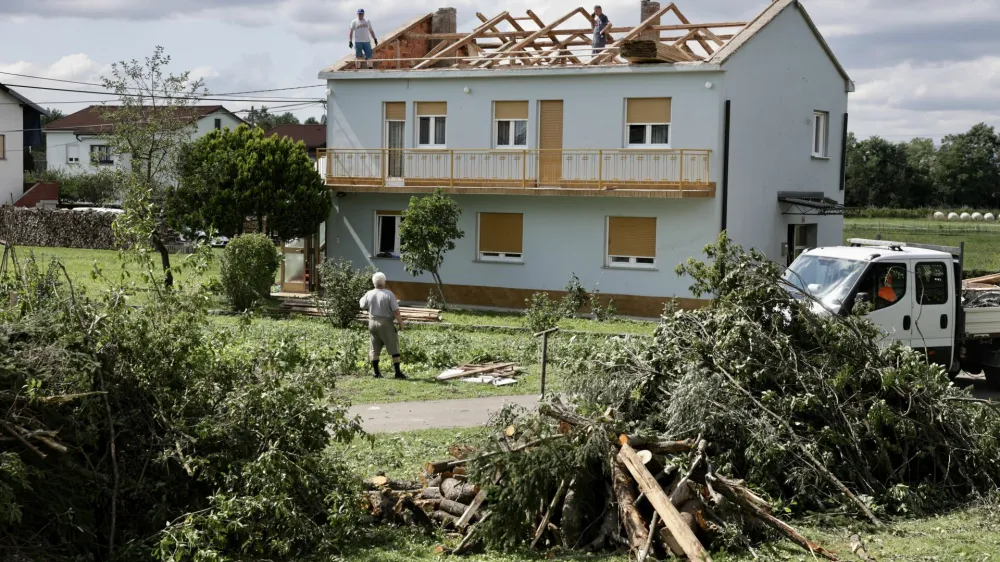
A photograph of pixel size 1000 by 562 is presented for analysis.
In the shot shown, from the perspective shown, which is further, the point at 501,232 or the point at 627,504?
the point at 501,232

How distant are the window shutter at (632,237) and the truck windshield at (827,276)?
11.7 meters

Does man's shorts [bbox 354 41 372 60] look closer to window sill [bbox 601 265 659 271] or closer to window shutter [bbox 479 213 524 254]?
window shutter [bbox 479 213 524 254]

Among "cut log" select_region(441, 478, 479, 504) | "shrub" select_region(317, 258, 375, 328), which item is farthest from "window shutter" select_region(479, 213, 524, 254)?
"cut log" select_region(441, 478, 479, 504)

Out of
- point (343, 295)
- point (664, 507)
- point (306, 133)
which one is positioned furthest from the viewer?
point (306, 133)

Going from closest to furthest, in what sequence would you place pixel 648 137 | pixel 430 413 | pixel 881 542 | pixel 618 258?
pixel 881 542, pixel 430 413, pixel 648 137, pixel 618 258

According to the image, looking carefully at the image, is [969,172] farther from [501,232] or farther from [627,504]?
[627,504]

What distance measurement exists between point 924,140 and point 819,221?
75086 millimetres

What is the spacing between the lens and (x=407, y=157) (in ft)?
103

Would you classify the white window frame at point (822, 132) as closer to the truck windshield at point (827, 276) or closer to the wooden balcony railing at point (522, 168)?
the wooden balcony railing at point (522, 168)

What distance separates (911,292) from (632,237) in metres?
13.4

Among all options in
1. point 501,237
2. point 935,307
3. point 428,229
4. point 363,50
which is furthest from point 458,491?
point 363,50

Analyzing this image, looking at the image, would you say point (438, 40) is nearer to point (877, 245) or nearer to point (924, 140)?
point (877, 245)

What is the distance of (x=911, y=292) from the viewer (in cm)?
1570

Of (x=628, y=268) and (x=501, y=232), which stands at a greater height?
(x=501, y=232)
